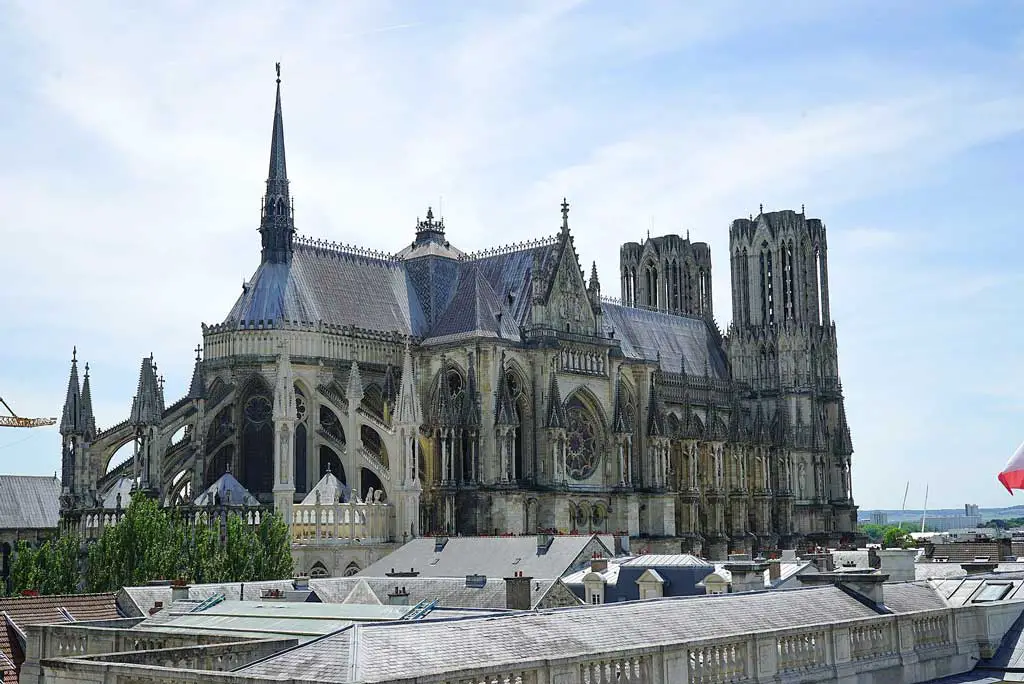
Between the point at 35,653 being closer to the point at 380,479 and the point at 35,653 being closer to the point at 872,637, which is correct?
the point at 872,637

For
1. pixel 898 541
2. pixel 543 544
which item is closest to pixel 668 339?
pixel 898 541

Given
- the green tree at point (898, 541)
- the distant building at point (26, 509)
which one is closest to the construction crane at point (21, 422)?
the distant building at point (26, 509)

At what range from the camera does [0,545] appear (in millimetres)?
98500

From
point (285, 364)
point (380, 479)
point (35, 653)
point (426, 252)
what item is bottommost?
point (35, 653)

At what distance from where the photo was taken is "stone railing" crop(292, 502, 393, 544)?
230ft

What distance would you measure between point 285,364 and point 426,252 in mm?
21162

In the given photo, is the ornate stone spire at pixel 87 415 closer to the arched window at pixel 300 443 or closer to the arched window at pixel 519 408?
the arched window at pixel 300 443

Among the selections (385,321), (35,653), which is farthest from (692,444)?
(35,653)

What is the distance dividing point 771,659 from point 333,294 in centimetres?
6251

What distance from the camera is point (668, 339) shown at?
110000mm

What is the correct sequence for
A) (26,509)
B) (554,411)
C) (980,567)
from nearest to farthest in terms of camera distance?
(980,567), (554,411), (26,509)

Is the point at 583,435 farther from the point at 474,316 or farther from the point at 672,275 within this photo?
the point at 672,275

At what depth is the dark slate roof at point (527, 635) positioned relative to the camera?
1755 cm

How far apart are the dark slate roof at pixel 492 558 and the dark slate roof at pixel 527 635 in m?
29.4
